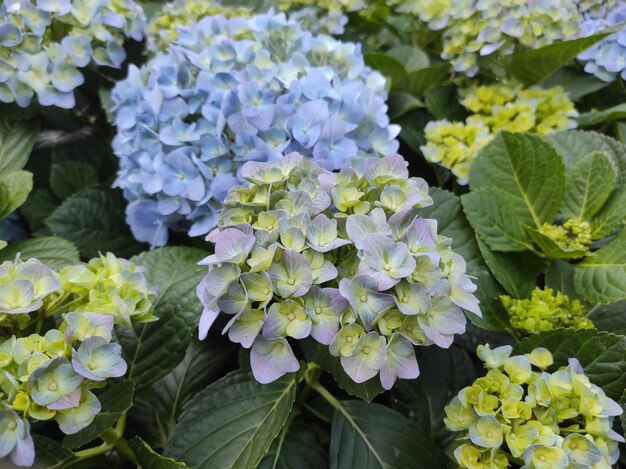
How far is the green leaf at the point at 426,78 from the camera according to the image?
4.14 feet

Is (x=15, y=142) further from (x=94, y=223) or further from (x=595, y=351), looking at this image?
(x=595, y=351)

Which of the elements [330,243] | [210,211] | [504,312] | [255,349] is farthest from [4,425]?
[504,312]

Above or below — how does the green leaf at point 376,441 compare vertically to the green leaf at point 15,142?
below

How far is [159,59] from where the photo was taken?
108 cm

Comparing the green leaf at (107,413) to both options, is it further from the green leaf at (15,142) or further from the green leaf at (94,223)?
the green leaf at (15,142)

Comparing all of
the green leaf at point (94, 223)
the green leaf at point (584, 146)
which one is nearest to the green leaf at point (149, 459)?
the green leaf at point (94, 223)

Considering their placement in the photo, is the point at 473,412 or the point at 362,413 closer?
the point at 473,412

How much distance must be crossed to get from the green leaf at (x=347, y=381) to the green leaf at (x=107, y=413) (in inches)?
9.3

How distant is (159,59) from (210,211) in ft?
1.03

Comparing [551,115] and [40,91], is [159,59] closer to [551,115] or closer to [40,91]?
[40,91]

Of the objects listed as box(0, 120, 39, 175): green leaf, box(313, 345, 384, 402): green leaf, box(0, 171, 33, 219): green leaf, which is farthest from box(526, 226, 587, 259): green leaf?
box(0, 120, 39, 175): green leaf

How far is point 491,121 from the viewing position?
1121mm

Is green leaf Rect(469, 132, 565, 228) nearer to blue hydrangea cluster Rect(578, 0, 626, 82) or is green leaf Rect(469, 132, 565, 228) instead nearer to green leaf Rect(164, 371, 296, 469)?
blue hydrangea cluster Rect(578, 0, 626, 82)

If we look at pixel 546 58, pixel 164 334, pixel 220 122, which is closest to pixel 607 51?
pixel 546 58
